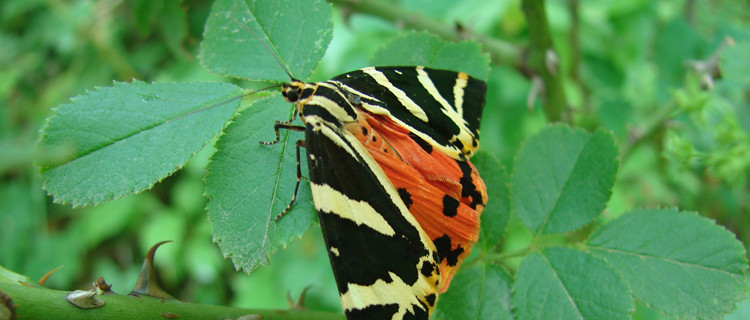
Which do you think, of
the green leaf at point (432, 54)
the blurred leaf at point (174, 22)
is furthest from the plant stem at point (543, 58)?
the blurred leaf at point (174, 22)

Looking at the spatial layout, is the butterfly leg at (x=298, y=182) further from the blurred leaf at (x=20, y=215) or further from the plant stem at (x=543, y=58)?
the blurred leaf at (x=20, y=215)

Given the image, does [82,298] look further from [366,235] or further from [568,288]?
[568,288]

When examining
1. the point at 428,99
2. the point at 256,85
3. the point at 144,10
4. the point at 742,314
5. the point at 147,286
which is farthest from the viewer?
the point at 256,85

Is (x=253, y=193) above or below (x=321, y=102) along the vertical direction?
below

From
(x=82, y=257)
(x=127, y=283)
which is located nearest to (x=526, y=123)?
(x=127, y=283)

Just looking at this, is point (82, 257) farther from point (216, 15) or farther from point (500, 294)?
point (500, 294)

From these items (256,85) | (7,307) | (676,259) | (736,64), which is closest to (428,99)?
(676,259)

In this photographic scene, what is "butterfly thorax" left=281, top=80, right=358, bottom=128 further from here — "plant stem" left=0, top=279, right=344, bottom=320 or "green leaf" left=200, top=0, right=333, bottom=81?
"plant stem" left=0, top=279, right=344, bottom=320

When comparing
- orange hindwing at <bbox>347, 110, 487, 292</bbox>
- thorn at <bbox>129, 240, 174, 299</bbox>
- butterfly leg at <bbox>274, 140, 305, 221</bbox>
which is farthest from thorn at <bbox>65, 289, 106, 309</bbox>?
orange hindwing at <bbox>347, 110, 487, 292</bbox>
